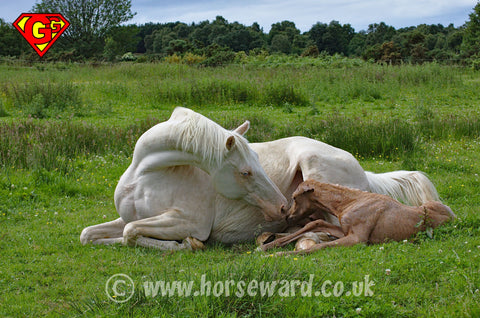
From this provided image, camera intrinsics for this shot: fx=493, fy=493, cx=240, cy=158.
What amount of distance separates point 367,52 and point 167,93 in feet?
97.6

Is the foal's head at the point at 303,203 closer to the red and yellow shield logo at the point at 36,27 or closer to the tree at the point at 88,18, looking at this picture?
the red and yellow shield logo at the point at 36,27

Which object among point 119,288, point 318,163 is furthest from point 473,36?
point 119,288

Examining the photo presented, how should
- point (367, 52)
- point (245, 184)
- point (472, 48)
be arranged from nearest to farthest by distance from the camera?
point (245, 184) → point (472, 48) → point (367, 52)

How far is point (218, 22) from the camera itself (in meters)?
60.1

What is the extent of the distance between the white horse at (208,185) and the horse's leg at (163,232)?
0.03ft

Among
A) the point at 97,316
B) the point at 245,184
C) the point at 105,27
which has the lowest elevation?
the point at 97,316

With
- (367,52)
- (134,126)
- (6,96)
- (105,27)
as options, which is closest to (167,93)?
(6,96)

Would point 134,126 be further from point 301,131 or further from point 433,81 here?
point 433,81

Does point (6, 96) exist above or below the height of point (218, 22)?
below

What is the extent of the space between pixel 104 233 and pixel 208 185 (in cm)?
130

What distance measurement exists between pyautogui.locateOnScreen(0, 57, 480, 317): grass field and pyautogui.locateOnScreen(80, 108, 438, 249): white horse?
26 cm

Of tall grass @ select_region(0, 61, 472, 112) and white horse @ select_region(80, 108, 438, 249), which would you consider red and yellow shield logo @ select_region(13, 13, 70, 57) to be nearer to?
tall grass @ select_region(0, 61, 472, 112)

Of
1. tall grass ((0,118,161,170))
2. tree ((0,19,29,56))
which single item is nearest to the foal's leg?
tall grass ((0,118,161,170))

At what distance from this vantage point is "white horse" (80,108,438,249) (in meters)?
5.12
